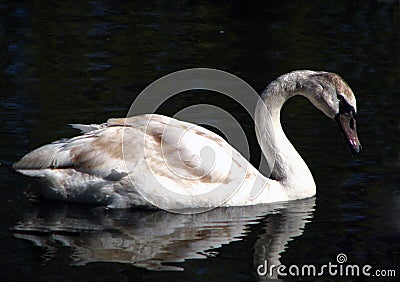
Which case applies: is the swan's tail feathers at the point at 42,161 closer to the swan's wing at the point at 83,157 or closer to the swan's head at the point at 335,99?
the swan's wing at the point at 83,157

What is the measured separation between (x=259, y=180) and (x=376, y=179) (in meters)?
1.37

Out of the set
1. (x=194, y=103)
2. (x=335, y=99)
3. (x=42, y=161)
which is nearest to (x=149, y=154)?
(x=42, y=161)

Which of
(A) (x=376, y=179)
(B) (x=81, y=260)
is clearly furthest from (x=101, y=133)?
(A) (x=376, y=179)

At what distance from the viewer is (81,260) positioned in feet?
26.4

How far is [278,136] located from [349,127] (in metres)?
0.72

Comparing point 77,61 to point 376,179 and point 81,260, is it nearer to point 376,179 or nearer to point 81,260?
point 376,179

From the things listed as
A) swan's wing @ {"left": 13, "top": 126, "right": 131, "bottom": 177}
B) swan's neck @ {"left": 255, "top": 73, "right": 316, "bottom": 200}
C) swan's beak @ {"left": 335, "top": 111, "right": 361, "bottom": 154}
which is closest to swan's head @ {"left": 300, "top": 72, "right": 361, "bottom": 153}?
swan's beak @ {"left": 335, "top": 111, "right": 361, "bottom": 154}

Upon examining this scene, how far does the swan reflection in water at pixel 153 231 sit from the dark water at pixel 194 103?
0.06 ft

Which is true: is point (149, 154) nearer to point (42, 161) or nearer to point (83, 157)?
point (83, 157)

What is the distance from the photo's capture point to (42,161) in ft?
30.9
